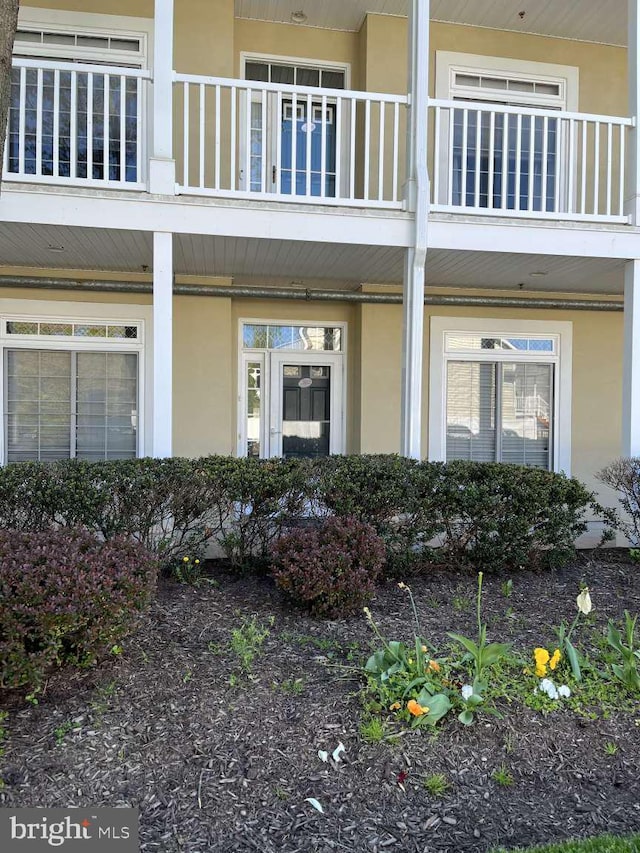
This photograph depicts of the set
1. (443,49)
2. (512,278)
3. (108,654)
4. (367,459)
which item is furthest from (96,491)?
(443,49)

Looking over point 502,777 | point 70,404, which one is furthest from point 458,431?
point 502,777

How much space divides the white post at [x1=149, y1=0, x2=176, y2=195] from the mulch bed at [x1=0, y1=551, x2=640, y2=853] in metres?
4.14

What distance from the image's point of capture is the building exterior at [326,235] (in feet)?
19.4

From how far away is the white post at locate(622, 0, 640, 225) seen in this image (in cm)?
629

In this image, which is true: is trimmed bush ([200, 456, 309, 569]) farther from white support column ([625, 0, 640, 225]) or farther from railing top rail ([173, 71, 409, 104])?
white support column ([625, 0, 640, 225])

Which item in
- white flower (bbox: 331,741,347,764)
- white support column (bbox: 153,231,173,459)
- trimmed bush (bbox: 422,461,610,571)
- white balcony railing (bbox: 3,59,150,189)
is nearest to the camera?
white flower (bbox: 331,741,347,764)

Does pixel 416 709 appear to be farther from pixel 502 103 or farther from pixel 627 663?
pixel 502 103

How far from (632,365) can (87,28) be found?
7285 mm

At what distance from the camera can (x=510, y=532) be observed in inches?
193

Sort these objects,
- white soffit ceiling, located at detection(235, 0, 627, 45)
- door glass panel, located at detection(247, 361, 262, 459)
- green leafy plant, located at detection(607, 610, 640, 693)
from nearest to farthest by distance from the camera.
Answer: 1. green leafy plant, located at detection(607, 610, 640, 693)
2. white soffit ceiling, located at detection(235, 0, 627, 45)
3. door glass panel, located at detection(247, 361, 262, 459)

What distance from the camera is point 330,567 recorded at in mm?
3852

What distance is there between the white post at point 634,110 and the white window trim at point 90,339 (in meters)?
5.78

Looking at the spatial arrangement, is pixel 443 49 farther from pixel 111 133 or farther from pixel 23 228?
pixel 23 228

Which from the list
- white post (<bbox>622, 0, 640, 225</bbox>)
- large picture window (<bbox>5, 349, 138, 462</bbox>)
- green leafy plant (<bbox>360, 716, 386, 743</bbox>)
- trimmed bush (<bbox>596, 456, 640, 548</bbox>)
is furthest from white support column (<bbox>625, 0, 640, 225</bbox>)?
large picture window (<bbox>5, 349, 138, 462</bbox>)
